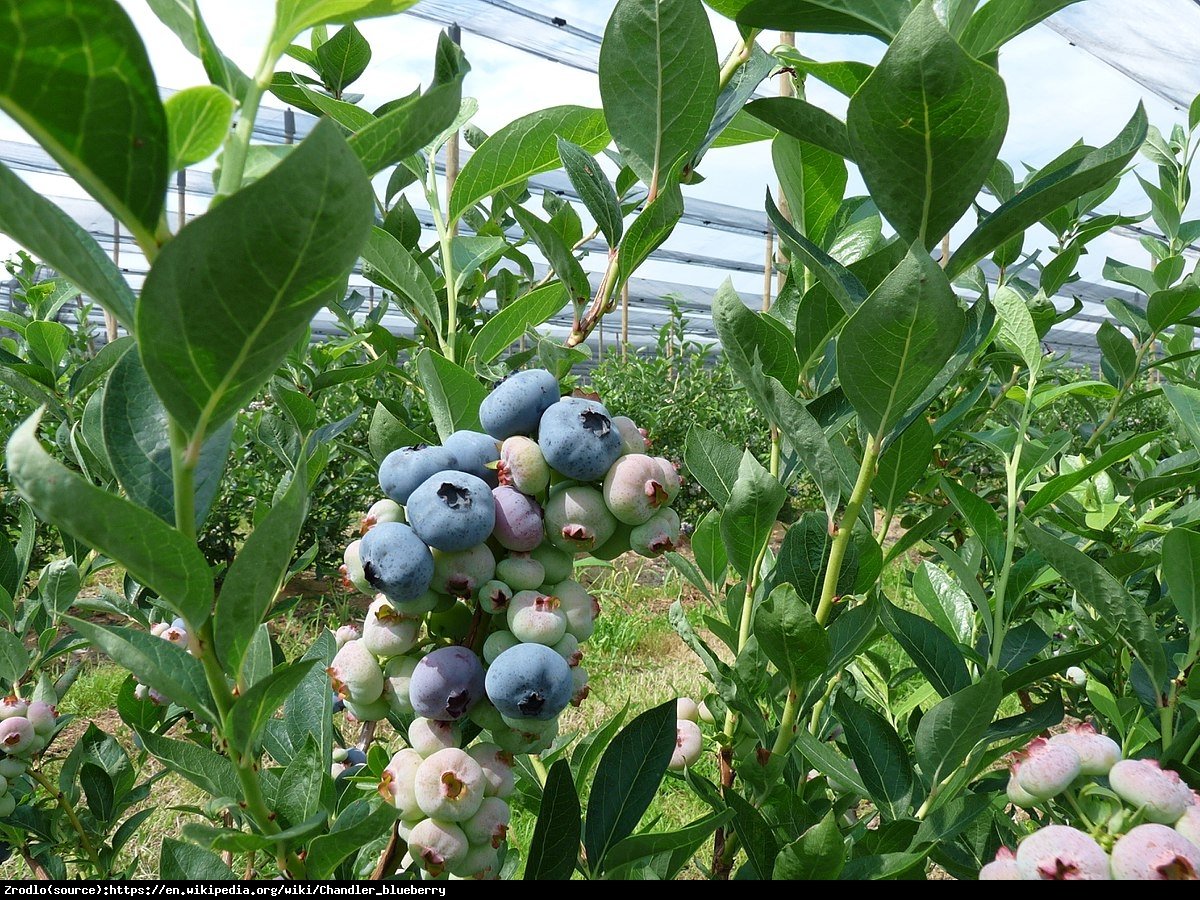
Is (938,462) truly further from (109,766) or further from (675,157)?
(109,766)

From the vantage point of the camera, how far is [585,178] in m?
0.71

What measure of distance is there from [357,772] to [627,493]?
0.48m

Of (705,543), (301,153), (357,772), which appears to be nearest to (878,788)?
(705,543)

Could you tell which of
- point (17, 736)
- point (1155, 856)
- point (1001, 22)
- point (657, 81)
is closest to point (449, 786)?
point (1155, 856)

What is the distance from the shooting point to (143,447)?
488 millimetres

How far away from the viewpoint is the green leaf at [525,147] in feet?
2.57

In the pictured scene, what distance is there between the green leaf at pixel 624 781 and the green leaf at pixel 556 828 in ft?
0.15

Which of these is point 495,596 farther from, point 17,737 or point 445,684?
point 17,737

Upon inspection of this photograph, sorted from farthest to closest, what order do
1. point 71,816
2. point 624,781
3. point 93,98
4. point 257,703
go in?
point 71,816, point 624,781, point 257,703, point 93,98

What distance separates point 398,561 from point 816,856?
1.17 ft

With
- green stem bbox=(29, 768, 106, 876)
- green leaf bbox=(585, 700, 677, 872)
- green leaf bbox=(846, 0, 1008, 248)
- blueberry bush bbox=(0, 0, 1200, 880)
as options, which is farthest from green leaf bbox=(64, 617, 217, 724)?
green stem bbox=(29, 768, 106, 876)

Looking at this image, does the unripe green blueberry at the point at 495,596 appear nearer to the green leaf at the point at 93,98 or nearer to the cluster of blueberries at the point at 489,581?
the cluster of blueberries at the point at 489,581

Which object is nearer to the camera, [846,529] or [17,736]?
[846,529]

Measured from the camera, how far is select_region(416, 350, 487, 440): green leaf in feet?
2.19
